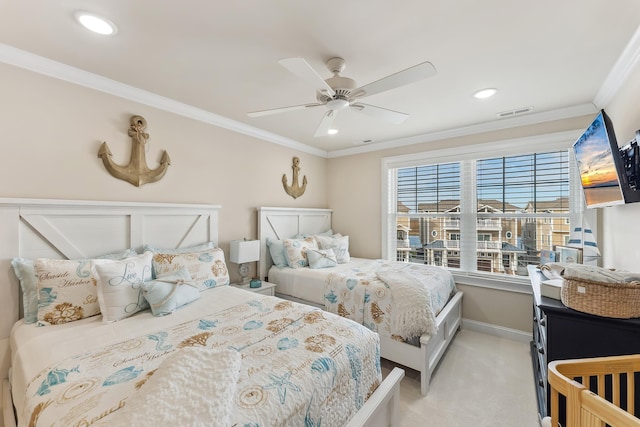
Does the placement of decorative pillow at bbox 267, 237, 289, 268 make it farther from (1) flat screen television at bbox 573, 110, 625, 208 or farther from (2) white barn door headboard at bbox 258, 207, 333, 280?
(1) flat screen television at bbox 573, 110, 625, 208

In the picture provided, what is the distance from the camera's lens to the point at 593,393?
0.77m

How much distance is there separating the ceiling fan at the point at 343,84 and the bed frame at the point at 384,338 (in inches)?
68.6

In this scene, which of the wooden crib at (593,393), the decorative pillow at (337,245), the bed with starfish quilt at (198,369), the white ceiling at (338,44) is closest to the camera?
the wooden crib at (593,393)

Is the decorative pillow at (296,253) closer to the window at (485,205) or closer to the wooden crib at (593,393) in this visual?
the window at (485,205)

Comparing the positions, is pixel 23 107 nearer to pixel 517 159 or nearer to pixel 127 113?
pixel 127 113

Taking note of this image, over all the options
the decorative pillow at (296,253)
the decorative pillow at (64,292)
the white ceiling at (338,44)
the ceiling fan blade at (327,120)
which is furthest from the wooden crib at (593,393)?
the decorative pillow at (296,253)

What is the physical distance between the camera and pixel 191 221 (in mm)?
2779

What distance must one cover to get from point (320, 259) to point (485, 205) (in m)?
2.23

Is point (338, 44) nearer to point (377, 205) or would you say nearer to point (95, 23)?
point (95, 23)

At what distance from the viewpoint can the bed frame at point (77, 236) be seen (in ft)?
5.23

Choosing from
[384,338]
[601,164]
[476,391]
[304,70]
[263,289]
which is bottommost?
[476,391]

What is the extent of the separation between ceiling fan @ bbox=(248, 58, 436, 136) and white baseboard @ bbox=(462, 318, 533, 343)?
274 cm

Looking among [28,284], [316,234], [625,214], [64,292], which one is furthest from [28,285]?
[625,214]

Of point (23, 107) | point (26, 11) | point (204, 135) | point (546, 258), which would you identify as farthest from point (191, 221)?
point (546, 258)
